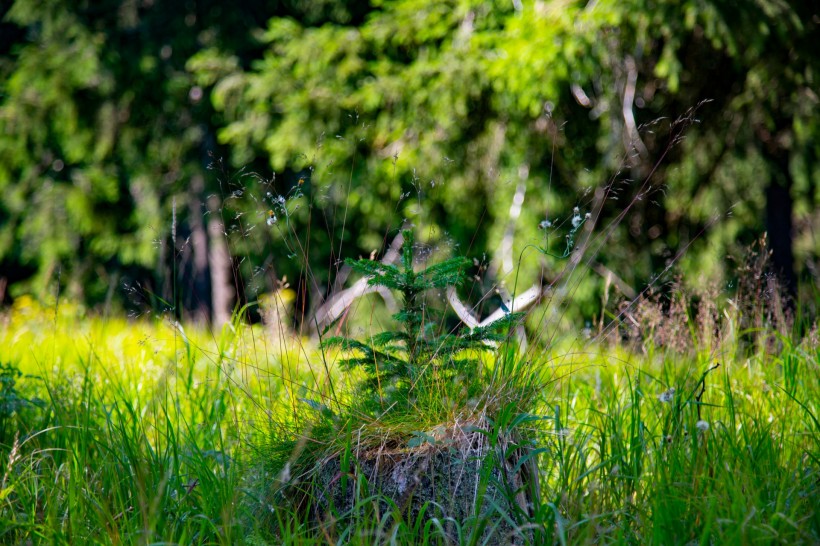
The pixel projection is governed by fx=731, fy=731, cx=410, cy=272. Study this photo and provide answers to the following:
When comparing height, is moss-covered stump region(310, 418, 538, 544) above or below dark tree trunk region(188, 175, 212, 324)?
above

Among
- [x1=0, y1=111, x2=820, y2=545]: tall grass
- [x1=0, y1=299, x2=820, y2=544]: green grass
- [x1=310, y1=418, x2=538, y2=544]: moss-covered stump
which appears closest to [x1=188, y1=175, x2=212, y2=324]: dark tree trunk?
[x1=0, y1=299, x2=820, y2=544]: green grass

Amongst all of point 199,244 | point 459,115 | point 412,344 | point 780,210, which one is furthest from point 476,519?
point 199,244

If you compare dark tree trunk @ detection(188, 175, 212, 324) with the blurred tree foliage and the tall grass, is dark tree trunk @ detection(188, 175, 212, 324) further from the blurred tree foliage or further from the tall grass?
the tall grass

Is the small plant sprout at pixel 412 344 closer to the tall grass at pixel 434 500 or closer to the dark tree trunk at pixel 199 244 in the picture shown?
the tall grass at pixel 434 500

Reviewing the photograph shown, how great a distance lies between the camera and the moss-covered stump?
193cm

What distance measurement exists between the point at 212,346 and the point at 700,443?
287 cm

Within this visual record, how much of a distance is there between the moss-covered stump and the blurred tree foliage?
144 cm

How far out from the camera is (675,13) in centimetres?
461

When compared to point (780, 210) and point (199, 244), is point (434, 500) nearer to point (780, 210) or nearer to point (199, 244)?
point (780, 210)

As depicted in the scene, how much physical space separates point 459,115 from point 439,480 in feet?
13.5

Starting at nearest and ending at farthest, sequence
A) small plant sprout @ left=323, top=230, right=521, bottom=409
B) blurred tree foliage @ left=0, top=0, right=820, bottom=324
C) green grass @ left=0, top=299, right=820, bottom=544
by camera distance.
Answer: green grass @ left=0, top=299, right=820, bottom=544 → small plant sprout @ left=323, top=230, right=521, bottom=409 → blurred tree foliage @ left=0, top=0, right=820, bottom=324

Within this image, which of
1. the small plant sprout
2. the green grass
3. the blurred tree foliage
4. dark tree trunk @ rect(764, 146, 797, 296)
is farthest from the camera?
dark tree trunk @ rect(764, 146, 797, 296)

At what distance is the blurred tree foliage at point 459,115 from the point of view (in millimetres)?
4840

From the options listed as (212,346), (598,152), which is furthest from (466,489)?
(598,152)
